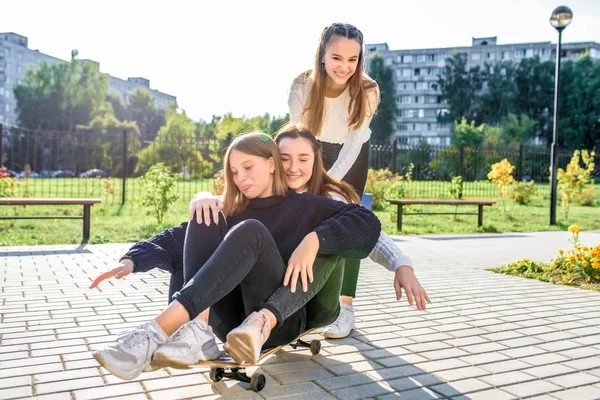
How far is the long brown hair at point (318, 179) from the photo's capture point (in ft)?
9.97

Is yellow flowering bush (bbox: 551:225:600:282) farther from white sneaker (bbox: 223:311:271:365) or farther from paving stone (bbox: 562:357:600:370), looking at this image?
white sneaker (bbox: 223:311:271:365)

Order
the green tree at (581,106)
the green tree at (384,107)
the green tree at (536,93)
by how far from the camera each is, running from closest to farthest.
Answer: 1. the green tree at (581,106)
2. the green tree at (536,93)
3. the green tree at (384,107)

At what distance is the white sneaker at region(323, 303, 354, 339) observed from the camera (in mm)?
3441

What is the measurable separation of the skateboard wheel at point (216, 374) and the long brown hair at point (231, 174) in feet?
2.37

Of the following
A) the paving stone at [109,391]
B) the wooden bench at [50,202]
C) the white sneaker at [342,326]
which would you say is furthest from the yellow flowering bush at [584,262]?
the wooden bench at [50,202]

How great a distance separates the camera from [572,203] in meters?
19.8

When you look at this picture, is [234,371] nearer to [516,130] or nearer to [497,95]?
[516,130]

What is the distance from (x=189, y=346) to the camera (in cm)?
219

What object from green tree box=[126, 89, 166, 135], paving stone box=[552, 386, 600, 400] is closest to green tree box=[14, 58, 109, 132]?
green tree box=[126, 89, 166, 135]

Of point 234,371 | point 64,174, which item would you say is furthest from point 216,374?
point 64,174

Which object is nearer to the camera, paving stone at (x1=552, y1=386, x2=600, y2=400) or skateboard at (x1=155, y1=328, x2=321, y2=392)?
skateboard at (x1=155, y1=328, x2=321, y2=392)

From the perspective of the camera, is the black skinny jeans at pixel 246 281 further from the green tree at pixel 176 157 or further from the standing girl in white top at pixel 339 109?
the green tree at pixel 176 157

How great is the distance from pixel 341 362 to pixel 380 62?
2824 inches

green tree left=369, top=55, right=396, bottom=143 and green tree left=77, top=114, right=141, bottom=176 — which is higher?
green tree left=369, top=55, right=396, bottom=143
